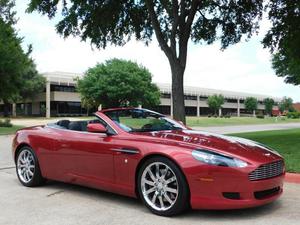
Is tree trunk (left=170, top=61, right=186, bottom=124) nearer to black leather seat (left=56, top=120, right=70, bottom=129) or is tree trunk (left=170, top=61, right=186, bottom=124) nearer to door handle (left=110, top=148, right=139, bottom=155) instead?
black leather seat (left=56, top=120, right=70, bottom=129)

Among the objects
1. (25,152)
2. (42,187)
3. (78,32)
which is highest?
(78,32)

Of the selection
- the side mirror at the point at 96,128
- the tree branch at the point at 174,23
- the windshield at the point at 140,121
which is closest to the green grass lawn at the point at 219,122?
the tree branch at the point at 174,23

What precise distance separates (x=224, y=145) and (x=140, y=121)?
159 cm

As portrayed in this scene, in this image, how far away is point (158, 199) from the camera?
18.4 feet

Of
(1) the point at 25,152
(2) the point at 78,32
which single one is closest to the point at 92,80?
(2) the point at 78,32

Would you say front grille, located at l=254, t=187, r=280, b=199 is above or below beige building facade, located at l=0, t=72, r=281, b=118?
below

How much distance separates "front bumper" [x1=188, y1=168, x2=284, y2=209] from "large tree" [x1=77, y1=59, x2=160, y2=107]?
49.7 meters

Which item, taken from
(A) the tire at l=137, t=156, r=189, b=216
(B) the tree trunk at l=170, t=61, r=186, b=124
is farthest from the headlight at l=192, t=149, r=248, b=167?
(B) the tree trunk at l=170, t=61, r=186, b=124

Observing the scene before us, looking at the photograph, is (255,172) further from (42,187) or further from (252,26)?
(252,26)

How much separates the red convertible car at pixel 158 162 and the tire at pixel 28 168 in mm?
28

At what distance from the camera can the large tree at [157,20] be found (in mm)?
14867

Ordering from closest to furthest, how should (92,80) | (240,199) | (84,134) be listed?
(240,199) → (84,134) → (92,80)

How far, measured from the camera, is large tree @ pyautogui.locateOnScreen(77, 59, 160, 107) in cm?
5519

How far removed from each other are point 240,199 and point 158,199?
1.06 m
